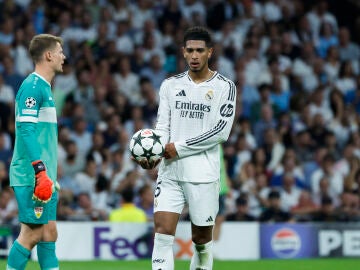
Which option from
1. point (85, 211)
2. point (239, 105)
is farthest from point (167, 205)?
point (239, 105)

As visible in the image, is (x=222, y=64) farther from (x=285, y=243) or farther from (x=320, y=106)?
(x=285, y=243)

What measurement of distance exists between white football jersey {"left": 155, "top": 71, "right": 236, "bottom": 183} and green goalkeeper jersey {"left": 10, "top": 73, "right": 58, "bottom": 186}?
0.94 m

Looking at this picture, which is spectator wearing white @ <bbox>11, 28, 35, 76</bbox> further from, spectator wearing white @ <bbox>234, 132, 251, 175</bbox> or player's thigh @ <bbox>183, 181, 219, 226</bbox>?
player's thigh @ <bbox>183, 181, 219, 226</bbox>

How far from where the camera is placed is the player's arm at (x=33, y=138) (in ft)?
24.1

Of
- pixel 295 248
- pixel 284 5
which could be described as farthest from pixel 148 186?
pixel 284 5

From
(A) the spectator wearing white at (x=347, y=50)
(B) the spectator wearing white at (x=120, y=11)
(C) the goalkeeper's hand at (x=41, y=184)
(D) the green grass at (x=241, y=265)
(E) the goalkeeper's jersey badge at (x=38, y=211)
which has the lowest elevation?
Answer: (D) the green grass at (x=241, y=265)

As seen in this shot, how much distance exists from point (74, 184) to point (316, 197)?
3932 mm

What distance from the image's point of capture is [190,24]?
59.4ft

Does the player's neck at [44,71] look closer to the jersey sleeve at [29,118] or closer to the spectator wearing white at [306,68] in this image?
the jersey sleeve at [29,118]

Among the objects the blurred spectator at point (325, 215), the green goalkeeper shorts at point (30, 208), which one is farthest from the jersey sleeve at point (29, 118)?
the blurred spectator at point (325, 215)

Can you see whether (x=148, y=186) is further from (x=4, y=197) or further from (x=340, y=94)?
(x=340, y=94)

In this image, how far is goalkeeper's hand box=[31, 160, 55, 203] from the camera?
7352 millimetres

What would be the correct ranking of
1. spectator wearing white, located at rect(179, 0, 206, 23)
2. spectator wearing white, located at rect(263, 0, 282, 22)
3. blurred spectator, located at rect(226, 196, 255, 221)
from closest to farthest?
blurred spectator, located at rect(226, 196, 255, 221), spectator wearing white, located at rect(179, 0, 206, 23), spectator wearing white, located at rect(263, 0, 282, 22)

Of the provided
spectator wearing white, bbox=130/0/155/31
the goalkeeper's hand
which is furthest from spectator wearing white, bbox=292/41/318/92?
the goalkeeper's hand
